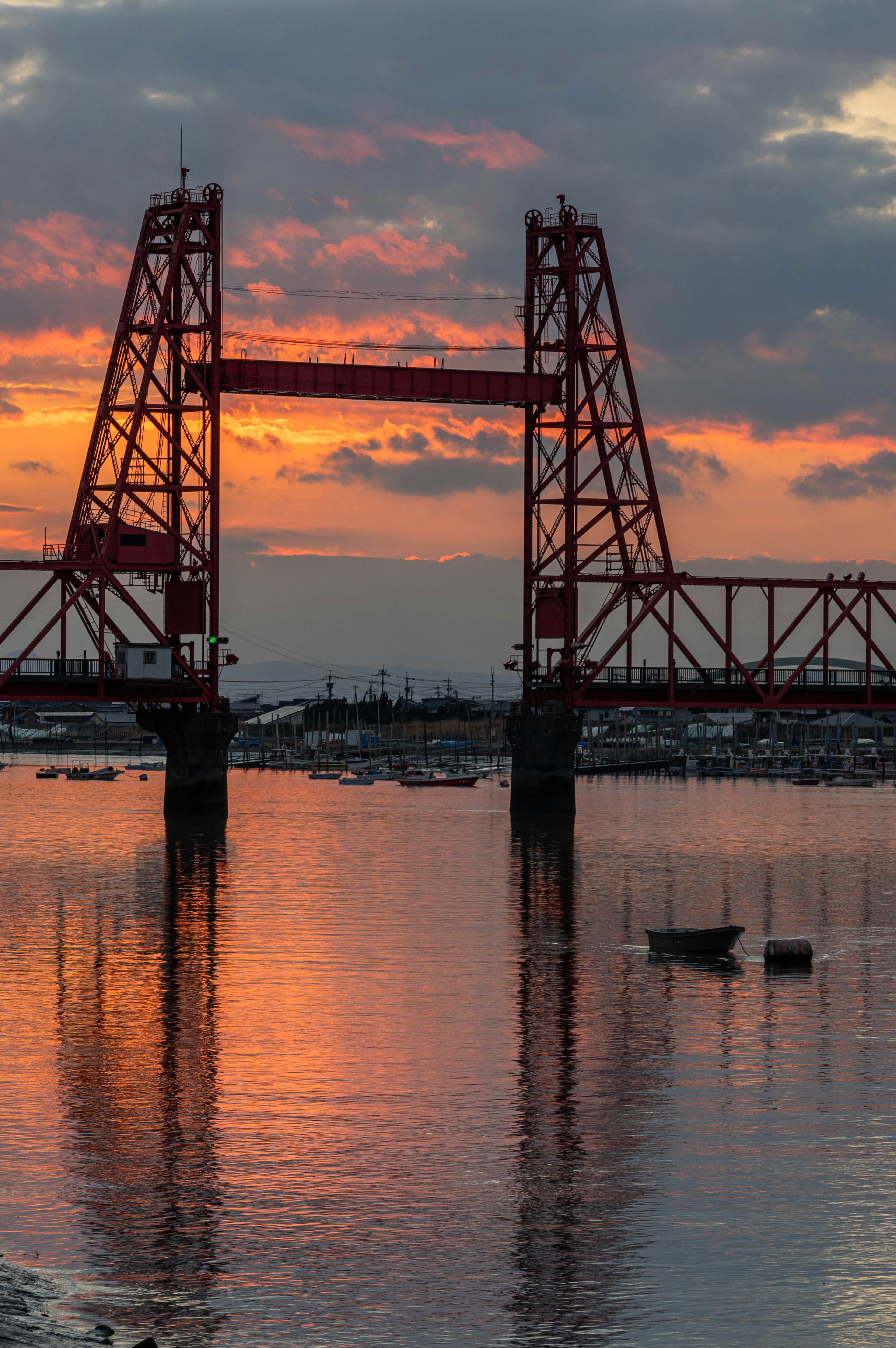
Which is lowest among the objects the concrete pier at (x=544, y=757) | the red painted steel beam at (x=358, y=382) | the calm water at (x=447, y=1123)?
the calm water at (x=447, y=1123)

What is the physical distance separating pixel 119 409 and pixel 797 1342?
82810mm

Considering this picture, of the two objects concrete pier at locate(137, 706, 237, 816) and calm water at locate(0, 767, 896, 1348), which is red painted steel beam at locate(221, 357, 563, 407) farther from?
calm water at locate(0, 767, 896, 1348)

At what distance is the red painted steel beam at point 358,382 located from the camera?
9338cm

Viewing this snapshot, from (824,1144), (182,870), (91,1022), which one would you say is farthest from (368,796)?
(824,1144)

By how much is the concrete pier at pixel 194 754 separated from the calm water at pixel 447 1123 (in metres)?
31.0

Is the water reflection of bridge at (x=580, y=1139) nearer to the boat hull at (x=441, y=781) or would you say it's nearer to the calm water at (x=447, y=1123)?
the calm water at (x=447, y=1123)

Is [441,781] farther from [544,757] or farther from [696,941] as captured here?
[696,941]

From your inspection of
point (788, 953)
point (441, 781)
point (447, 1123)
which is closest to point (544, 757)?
point (788, 953)

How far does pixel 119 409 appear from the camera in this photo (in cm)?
9356

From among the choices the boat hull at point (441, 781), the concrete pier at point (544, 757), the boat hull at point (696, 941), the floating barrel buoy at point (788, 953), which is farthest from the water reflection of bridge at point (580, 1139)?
the boat hull at point (441, 781)

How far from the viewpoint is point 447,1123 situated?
2712 centimetres

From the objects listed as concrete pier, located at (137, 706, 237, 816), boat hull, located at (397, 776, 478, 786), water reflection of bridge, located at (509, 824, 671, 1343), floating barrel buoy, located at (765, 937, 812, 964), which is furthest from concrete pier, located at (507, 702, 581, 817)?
boat hull, located at (397, 776, 478, 786)

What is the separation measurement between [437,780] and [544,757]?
310 feet

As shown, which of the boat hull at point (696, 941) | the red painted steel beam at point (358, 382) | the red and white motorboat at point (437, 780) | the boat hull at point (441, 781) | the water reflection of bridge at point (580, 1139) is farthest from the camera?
the red and white motorboat at point (437, 780)
